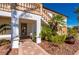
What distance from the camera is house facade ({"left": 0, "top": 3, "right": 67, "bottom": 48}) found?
6016mm

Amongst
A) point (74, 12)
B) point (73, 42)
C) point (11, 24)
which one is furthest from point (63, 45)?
point (11, 24)

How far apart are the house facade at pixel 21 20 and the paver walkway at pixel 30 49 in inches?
4.4

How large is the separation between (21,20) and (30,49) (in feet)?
2.23

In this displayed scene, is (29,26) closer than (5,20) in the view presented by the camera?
No

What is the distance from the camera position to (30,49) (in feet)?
20.2

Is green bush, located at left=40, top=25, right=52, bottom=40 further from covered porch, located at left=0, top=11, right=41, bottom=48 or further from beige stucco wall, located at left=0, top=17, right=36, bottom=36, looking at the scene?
beige stucco wall, located at left=0, top=17, right=36, bottom=36

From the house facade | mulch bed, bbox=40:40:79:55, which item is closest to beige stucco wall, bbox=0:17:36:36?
the house facade

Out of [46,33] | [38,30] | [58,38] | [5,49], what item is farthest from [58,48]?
[5,49]

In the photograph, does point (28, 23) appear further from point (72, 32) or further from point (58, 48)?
point (72, 32)

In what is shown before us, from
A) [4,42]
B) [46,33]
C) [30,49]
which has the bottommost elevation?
[30,49]

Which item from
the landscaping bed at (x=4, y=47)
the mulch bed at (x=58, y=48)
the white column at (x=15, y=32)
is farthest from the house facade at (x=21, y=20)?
the mulch bed at (x=58, y=48)

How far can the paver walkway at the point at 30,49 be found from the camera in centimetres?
614

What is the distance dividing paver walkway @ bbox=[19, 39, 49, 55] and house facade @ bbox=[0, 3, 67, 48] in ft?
0.37
